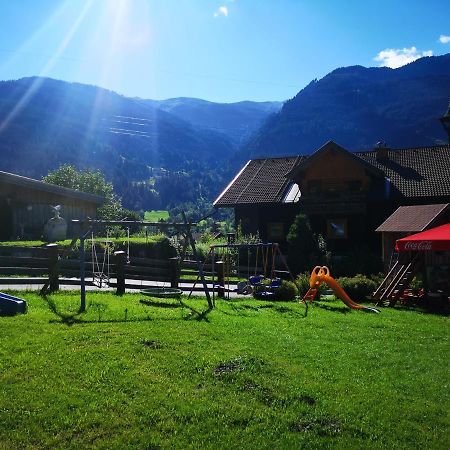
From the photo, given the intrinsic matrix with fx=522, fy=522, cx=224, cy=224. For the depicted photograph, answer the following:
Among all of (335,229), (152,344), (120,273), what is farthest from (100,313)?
(335,229)

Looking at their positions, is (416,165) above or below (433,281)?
above

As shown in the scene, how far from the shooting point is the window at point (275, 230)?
35.3m

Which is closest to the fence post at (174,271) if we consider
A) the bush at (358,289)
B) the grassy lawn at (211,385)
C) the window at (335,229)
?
the bush at (358,289)

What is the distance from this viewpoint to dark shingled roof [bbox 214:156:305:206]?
36044 millimetres

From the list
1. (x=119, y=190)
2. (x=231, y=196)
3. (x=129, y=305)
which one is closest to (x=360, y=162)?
(x=231, y=196)

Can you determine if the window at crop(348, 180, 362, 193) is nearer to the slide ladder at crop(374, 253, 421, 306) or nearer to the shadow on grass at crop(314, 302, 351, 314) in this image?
the slide ladder at crop(374, 253, 421, 306)

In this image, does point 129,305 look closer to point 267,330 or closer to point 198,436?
point 267,330

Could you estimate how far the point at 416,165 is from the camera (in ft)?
115

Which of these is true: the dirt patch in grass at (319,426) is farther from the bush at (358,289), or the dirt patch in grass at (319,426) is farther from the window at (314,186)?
the window at (314,186)

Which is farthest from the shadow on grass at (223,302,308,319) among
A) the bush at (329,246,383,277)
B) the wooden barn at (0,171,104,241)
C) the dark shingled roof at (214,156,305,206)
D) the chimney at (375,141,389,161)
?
the chimney at (375,141,389,161)

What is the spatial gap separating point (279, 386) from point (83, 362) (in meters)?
2.89

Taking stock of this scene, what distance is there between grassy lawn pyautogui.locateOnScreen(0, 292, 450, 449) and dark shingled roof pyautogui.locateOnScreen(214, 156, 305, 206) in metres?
25.1

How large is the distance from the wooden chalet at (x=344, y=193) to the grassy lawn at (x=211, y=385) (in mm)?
22016

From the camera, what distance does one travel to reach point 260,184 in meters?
37.9
